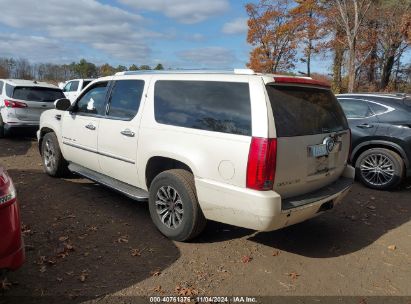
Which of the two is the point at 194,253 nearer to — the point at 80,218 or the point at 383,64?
the point at 80,218

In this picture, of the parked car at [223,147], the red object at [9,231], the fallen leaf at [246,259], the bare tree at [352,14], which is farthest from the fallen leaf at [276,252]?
the bare tree at [352,14]

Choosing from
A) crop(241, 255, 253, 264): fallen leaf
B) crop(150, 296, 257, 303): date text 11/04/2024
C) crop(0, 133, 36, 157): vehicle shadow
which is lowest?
crop(150, 296, 257, 303): date text 11/04/2024

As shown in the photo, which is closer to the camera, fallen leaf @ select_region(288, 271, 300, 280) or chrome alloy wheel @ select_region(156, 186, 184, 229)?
fallen leaf @ select_region(288, 271, 300, 280)

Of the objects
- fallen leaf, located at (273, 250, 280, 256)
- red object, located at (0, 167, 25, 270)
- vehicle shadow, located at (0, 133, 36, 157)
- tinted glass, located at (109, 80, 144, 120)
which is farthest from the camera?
vehicle shadow, located at (0, 133, 36, 157)

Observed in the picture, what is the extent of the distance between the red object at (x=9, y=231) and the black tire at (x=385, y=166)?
6181mm

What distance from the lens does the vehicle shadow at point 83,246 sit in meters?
3.50

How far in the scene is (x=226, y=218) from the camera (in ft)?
12.9

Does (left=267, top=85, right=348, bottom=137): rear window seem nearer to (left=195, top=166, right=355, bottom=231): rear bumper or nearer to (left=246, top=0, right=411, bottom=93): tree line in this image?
(left=195, top=166, right=355, bottom=231): rear bumper

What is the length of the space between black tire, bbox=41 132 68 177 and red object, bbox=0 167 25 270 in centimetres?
364

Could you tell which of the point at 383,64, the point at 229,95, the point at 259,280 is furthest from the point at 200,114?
the point at 383,64

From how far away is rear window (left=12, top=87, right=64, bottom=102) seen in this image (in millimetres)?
10578

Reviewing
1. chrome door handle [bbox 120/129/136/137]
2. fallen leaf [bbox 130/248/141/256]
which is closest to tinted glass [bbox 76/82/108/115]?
chrome door handle [bbox 120/129/136/137]

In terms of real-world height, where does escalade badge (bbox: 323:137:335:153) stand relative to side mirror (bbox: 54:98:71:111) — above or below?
below

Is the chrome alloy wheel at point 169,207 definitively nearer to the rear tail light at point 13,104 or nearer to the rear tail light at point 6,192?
the rear tail light at point 6,192
